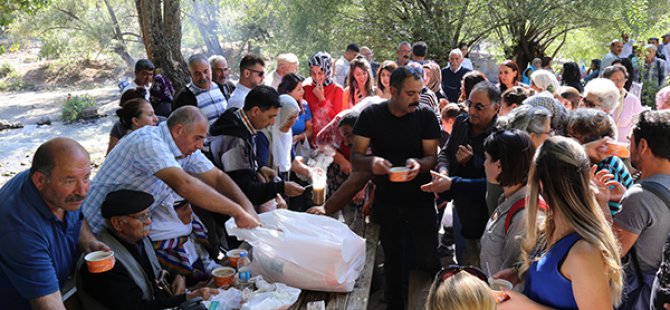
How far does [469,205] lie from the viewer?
3523 mm

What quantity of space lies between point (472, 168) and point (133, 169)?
2.31m

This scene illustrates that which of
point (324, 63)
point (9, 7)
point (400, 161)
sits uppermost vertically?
point (9, 7)

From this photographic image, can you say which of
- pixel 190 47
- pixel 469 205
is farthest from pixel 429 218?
pixel 190 47

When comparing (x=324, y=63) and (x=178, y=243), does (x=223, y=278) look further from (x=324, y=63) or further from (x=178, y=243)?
(x=324, y=63)

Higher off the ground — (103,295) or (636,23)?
(636,23)

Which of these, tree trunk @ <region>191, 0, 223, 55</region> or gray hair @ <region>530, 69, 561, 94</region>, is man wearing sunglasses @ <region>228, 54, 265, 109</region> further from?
tree trunk @ <region>191, 0, 223, 55</region>

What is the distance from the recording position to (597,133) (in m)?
3.12

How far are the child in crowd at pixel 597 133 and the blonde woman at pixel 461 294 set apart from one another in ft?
5.22

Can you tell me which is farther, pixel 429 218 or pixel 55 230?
pixel 429 218

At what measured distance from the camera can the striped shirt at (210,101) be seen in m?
5.38

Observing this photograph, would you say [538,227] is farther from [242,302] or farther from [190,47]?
[190,47]

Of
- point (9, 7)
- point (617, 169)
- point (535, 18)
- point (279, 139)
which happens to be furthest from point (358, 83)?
point (535, 18)

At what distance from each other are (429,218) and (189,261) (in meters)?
1.76

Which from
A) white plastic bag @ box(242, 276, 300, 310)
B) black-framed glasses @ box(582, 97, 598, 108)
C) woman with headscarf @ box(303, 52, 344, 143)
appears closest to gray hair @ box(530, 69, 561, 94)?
black-framed glasses @ box(582, 97, 598, 108)
